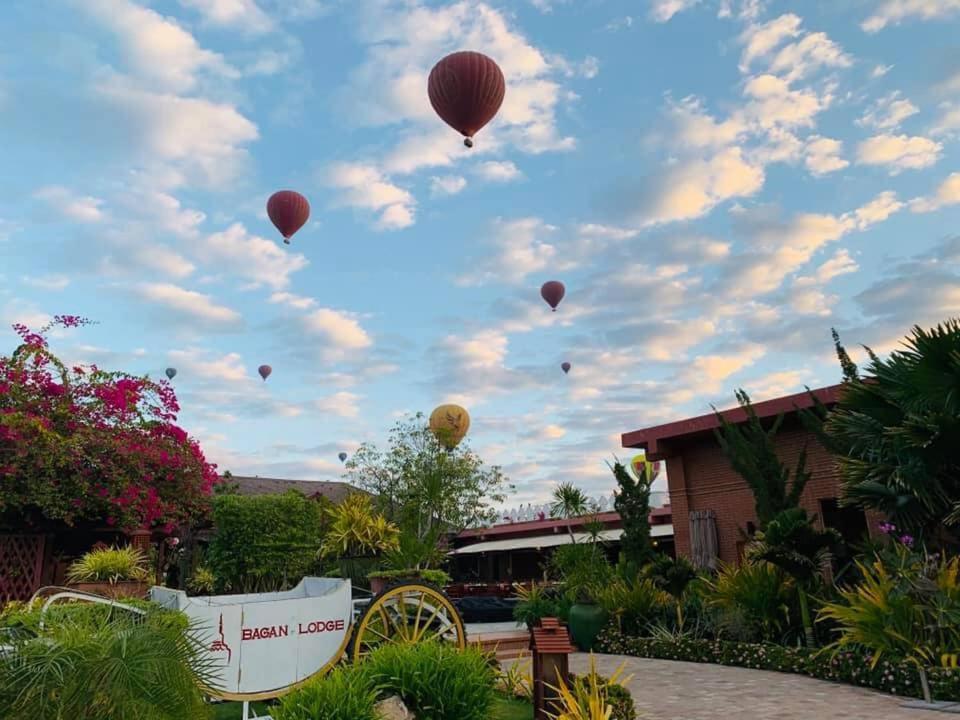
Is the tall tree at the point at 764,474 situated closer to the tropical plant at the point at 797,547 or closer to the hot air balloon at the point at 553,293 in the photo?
the tropical plant at the point at 797,547

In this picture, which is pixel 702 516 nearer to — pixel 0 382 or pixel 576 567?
pixel 576 567

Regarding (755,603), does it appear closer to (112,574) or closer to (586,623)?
(586,623)

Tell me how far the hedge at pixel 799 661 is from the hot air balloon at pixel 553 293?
11003 millimetres

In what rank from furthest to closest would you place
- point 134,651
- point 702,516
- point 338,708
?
1. point 702,516
2. point 338,708
3. point 134,651

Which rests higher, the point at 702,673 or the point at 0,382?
the point at 0,382

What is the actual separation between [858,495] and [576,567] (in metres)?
5.94

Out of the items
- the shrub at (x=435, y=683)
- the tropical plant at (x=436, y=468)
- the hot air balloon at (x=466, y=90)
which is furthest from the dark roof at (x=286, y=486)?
the shrub at (x=435, y=683)

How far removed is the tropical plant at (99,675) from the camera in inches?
87.3

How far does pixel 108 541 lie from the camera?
40.9 ft

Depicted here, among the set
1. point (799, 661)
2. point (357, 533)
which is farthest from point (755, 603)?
point (357, 533)

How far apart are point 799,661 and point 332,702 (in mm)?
7323

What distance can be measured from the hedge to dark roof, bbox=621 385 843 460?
15.8ft

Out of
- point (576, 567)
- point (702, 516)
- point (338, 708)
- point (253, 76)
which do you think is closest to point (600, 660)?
point (576, 567)

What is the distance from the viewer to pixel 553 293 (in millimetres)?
20797
